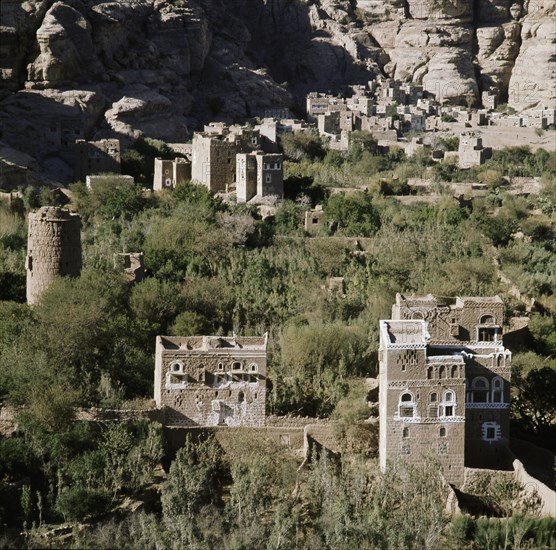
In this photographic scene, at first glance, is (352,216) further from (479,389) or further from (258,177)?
(479,389)

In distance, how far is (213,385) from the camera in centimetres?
2784

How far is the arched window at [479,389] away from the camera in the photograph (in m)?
26.9

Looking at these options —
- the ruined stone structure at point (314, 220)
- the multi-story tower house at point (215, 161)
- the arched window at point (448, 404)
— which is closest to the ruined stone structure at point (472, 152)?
the multi-story tower house at point (215, 161)

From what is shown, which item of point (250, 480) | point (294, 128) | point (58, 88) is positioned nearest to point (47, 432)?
point (250, 480)

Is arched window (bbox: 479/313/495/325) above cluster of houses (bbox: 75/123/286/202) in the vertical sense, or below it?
below

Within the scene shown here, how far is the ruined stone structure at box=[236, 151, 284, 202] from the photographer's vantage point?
151ft

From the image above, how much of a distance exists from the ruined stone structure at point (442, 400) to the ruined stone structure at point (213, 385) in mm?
2580

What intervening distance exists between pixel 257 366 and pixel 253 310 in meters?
7.00

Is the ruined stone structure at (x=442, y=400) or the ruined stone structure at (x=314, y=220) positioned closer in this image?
the ruined stone structure at (x=442, y=400)

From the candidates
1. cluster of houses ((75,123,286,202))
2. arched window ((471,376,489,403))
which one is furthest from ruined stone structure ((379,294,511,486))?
cluster of houses ((75,123,286,202))

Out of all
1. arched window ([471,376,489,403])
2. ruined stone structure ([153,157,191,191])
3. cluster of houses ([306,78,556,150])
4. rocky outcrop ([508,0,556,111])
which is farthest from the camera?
rocky outcrop ([508,0,556,111])

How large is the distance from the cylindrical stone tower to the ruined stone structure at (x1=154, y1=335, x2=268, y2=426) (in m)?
6.32

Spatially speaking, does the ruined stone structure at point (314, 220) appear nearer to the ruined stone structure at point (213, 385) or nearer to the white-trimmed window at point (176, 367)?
the ruined stone structure at point (213, 385)

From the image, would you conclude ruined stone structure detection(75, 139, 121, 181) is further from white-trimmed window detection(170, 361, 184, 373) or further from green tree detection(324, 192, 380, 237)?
white-trimmed window detection(170, 361, 184, 373)
